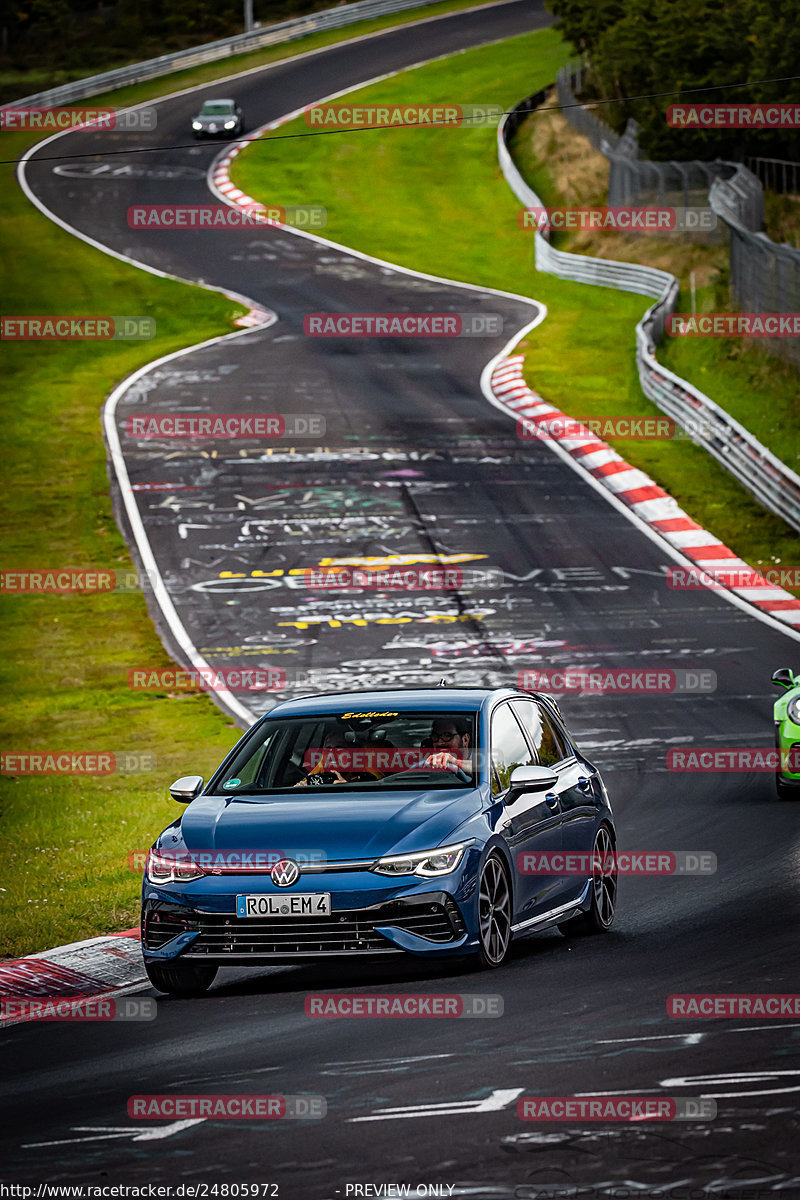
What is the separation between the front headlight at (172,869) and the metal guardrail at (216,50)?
67118mm

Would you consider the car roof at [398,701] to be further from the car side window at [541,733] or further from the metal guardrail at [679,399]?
the metal guardrail at [679,399]

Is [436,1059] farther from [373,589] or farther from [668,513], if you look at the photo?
[668,513]

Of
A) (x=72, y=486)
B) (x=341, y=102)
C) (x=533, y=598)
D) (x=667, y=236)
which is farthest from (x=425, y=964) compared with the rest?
(x=341, y=102)

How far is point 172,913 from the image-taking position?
30.8 feet

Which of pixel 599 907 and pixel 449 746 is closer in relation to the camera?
pixel 449 746

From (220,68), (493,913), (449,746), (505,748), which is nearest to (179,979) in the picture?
(493,913)

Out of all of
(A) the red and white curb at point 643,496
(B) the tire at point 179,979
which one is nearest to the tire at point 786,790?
(B) the tire at point 179,979

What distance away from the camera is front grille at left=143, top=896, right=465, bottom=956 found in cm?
912

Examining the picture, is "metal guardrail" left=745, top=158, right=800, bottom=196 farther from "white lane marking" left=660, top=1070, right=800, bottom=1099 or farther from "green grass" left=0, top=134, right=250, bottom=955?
"white lane marking" left=660, top=1070, right=800, bottom=1099

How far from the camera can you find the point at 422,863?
9188 mm

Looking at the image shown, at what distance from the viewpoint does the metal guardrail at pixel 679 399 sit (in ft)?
96.6

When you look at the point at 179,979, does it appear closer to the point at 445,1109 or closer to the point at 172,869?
the point at 172,869

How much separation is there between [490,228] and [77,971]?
1931 inches

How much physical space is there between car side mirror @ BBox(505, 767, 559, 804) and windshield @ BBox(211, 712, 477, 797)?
0.89ft
